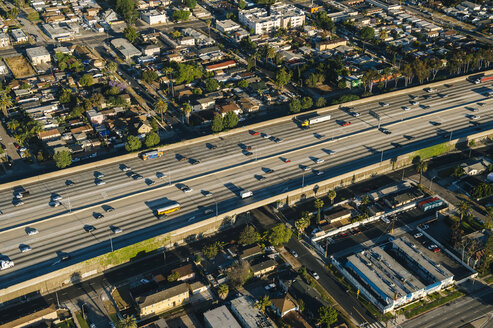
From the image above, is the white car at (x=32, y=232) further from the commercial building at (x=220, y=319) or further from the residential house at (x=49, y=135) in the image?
the residential house at (x=49, y=135)

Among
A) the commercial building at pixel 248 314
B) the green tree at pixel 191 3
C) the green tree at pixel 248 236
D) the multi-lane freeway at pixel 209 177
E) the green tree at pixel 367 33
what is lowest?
the commercial building at pixel 248 314

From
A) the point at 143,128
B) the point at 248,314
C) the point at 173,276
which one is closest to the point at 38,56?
the point at 143,128

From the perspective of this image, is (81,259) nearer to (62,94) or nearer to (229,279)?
(229,279)

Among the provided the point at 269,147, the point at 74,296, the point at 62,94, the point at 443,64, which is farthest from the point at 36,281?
the point at 443,64

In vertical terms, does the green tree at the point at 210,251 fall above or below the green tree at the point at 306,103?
below

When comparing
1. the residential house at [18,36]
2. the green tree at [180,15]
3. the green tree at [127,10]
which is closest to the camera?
the residential house at [18,36]

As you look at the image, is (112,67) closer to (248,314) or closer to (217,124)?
(217,124)

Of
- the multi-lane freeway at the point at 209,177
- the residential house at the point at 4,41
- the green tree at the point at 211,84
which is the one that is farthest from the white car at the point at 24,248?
the residential house at the point at 4,41
